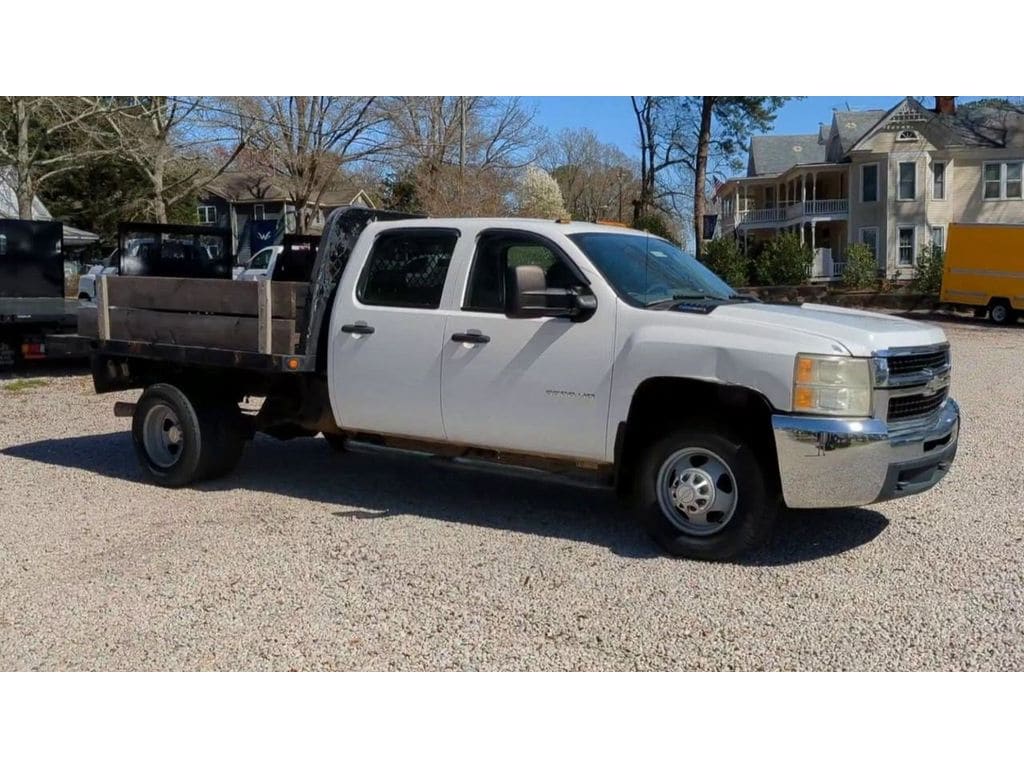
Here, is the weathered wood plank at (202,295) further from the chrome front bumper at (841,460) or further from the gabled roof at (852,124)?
the gabled roof at (852,124)

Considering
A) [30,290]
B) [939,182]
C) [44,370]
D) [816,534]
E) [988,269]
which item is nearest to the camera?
[816,534]

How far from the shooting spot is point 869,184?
43625 millimetres

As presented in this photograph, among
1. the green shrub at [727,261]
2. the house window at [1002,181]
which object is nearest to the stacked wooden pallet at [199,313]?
the green shrub at [727,261]

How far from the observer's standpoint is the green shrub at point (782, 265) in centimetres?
3209

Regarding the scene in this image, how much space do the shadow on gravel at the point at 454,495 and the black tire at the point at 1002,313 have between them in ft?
82.6

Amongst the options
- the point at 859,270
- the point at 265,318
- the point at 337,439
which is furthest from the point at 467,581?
the point at 859,270

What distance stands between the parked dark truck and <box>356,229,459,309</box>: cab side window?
9577mm

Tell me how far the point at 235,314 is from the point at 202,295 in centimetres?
38

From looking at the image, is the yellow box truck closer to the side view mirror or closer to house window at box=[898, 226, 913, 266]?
house window at box=[898, 226, 913, 266]

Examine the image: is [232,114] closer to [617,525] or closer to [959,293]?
[959,293]

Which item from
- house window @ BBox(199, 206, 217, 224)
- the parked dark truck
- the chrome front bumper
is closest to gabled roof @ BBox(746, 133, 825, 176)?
house window @ BBox(199, 206, 217, 224)

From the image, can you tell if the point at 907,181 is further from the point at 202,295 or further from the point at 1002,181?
the point at 202,295

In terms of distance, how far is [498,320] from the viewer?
656 centimetres

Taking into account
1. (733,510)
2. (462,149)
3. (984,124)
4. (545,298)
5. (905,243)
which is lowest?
(733,510)
